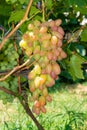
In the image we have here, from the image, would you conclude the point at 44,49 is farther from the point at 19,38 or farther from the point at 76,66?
the point at 19,38

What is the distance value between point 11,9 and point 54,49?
2.87 ft

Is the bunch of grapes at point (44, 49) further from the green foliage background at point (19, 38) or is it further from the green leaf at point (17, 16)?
the green leaf at point (17, 16)

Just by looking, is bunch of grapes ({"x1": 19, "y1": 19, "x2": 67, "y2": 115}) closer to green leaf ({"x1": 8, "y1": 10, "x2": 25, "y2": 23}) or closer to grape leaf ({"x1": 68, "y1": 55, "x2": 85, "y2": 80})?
grape leaf ({"x1": 68, "y1": 55, "x2": 85, "y2": 80})

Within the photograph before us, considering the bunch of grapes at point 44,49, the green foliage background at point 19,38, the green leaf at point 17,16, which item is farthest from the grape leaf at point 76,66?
the bunch of grapes at point 44,49

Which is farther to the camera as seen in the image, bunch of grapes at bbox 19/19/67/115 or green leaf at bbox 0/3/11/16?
green leaf at bbox 0/3/11/16

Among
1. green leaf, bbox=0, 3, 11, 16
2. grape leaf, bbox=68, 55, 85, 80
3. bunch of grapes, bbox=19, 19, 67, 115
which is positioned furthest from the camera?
green leaf, bbox=0, 3, 11, 16

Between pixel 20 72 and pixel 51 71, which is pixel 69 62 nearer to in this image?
pixel 20 72

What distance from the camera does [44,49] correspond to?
3.45 ft

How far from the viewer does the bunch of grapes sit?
3.37ft

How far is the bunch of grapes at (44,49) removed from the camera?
1.03m

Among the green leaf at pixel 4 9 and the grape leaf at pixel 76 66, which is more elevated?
the green leaf at pixel 4 9

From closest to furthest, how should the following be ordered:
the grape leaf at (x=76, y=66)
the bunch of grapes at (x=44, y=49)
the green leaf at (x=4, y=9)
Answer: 1. the bunch of grapes at (x=44, y=49)
2. the grape leaf at (x=76, y=66)
3. the green leaf at (x=4, y=9)

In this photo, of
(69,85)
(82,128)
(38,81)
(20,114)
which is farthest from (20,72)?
(69,85)

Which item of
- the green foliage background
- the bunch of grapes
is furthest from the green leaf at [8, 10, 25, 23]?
the bunch of grapes
